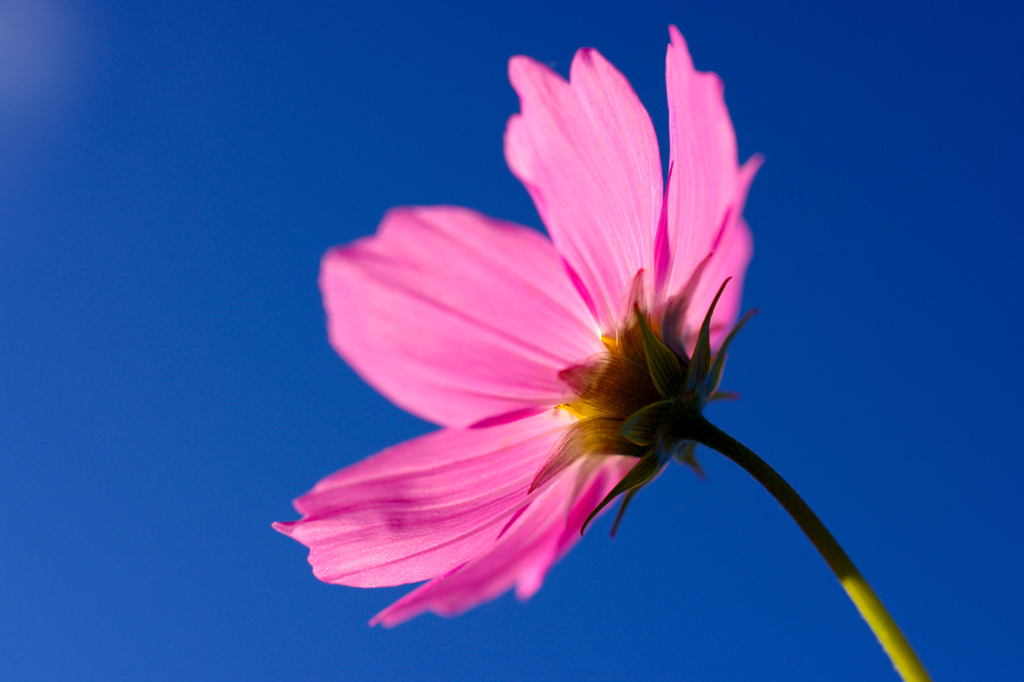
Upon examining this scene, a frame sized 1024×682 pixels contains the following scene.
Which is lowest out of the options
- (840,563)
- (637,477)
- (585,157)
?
(840,563)

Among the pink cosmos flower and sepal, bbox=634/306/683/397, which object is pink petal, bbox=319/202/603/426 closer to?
the pink cosmos flower

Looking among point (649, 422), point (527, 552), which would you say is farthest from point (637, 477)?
point (527, 552)

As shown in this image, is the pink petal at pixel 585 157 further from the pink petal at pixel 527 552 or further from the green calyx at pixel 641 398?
the pink petal at pixel 527 552

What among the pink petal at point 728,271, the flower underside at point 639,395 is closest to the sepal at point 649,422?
the flower underside at point 639,395

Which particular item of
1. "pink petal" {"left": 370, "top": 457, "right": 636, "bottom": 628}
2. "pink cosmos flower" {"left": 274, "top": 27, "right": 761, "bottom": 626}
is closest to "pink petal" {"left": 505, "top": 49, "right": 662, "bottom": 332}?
"pink cosmos flower" {"left": 274, "top": 27, "right": 761, "bottom": 626}

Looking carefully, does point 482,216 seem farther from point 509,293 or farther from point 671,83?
point 671,83

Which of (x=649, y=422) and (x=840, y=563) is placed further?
(x=649, y=422)

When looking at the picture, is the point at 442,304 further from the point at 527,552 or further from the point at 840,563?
the point at 840,563
